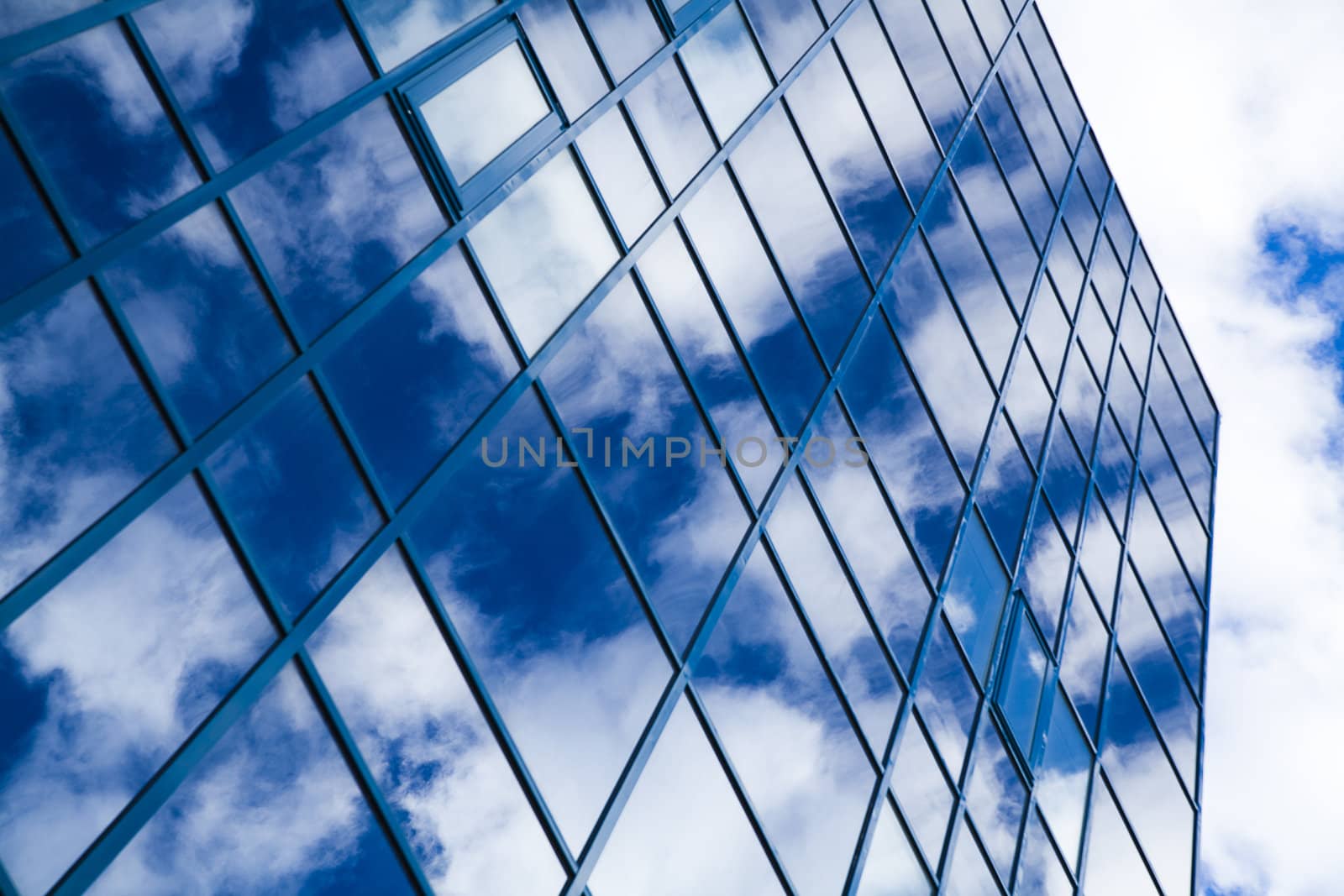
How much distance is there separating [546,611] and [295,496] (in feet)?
7.88

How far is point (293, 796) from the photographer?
6.60m

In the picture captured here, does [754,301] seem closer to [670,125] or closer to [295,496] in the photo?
[670,125]

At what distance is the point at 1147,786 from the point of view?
1886 cm

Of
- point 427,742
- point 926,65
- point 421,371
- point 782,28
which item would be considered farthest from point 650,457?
point 926,65

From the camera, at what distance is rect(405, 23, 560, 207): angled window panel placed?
997cm

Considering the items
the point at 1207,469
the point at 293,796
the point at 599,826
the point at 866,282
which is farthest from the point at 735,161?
the point at 1207,469

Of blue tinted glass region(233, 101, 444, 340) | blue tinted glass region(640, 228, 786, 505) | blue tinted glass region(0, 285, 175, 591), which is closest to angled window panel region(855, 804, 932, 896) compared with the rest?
blue tinted glass region(640, 228, 786, 505)

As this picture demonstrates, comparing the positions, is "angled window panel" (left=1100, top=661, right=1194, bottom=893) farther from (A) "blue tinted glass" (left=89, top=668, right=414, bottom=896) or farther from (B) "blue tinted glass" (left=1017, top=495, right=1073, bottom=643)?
(A) "blue tinted glass" (left=89, top=668, right=414, bottom=896)

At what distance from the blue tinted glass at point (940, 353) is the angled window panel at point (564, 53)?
605 centimetres

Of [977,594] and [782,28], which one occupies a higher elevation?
[782,28]

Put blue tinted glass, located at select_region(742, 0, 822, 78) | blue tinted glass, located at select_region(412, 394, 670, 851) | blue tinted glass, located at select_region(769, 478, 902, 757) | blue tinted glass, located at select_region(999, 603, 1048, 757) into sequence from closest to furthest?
1. blue tinted glass, located at select_region(412, 394, 670, 851)
2. blue tinted glass, located at select_region(769, 478, 902, 757)
3. blue tinted glass, located at select_region(742, 0, 822, 78)
4. blue tinted glass, located at select_region(999, 603, 1048, 757)

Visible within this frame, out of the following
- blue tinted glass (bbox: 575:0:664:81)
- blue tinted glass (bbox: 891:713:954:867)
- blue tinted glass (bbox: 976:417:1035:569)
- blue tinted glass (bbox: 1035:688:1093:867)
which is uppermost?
blue tinted glass (bbox: 575:0:664:81)

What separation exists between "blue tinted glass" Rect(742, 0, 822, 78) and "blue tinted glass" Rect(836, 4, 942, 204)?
0.93 metres

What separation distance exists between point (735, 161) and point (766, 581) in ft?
18.5
